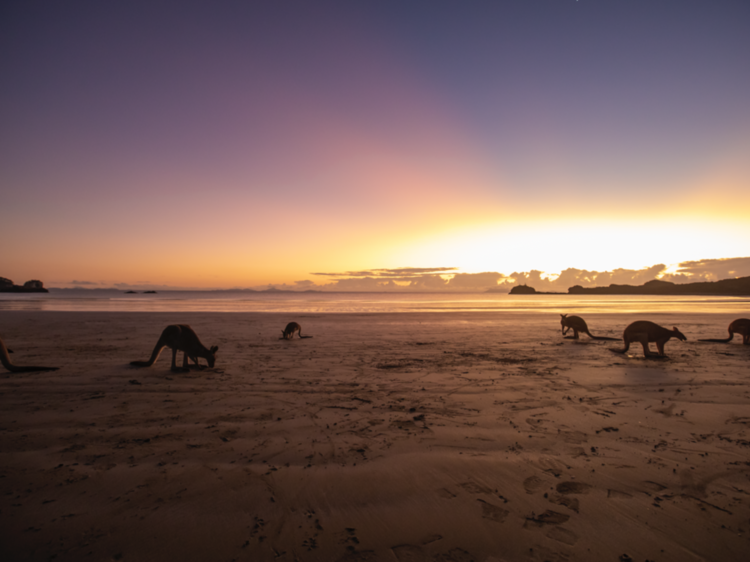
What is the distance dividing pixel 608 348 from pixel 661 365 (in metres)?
2.36

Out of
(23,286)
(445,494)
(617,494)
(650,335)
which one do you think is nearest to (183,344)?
(445,494)

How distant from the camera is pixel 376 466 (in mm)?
3707

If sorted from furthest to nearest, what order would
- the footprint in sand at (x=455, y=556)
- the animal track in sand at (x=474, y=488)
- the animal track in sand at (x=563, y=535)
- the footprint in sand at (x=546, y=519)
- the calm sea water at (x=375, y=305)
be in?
the calm sea water at (x=375, y=305) < the animal track in sand at (x=474, y=488) < the footprint in sand at (x=546, y=519) < the animal track in sand at (x=563, y=535) < the footprint in sand at (x=455, y=556)

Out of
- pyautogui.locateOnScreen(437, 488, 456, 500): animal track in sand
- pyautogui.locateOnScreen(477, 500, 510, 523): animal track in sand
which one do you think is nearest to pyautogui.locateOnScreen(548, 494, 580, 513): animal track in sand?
pyautogui.locateOnScreen(477, 500, 510, 523): animal track in sand

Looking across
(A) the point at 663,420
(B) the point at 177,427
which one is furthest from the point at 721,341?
(B) the point at 177,427

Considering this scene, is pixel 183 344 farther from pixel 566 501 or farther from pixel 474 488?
Answer: pixel 566 501

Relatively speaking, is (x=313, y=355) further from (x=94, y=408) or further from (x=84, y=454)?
(x=84, y=454)

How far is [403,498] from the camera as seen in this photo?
318 cm

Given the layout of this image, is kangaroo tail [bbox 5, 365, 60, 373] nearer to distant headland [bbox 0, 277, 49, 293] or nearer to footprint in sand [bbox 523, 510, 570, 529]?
footprint in sand [bbox 523, 510, 570, 529]

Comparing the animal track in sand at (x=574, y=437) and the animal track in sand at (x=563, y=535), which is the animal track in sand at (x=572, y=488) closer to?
the animal track in sand at (x=563, y=535)

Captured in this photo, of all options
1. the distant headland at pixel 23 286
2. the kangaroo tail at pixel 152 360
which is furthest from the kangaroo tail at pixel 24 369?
the distant headland at pixel 23 286

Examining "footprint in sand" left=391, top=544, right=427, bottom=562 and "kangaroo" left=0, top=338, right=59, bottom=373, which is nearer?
"footprint in sand" left=391, top=544, right=427, bottom=562

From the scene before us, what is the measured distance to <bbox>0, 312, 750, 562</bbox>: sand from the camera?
2.66m

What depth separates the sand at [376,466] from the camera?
105 inches
